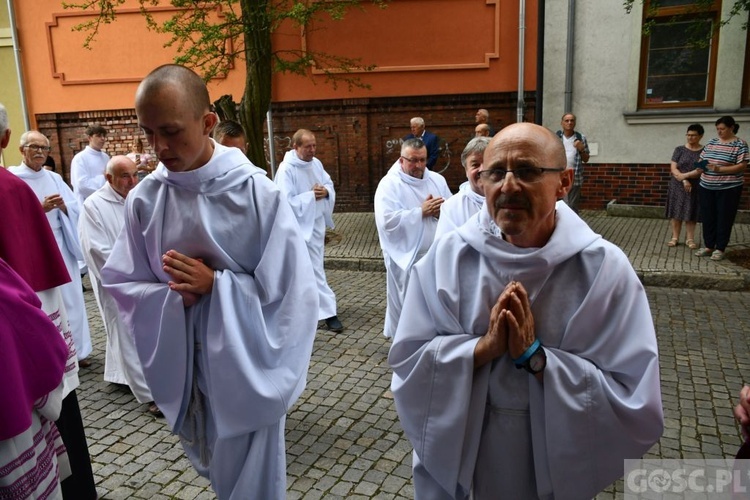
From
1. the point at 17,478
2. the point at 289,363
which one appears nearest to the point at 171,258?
the point at 289,363

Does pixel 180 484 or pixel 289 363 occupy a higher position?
pixel 289 363

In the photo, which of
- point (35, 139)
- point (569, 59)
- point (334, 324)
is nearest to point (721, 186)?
point (569, 59)

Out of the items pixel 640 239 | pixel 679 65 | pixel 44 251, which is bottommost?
pixel 640 239

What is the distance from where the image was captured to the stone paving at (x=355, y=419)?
12.0ft

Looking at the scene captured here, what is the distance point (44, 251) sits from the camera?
2865 millimetres

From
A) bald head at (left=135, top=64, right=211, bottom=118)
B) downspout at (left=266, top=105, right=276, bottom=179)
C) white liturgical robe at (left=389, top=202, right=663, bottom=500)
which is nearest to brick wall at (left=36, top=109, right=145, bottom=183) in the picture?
downspout at (left=266, top=105, right=276, bottom=179)

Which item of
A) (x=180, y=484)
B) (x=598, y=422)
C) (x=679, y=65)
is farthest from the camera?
(x=679, y=65)

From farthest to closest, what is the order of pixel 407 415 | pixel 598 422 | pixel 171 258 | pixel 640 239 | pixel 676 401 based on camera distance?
pixel 640 239 < pixel 676 401 < pixel 171 258 < pixel 407 415 < pixel 598 422

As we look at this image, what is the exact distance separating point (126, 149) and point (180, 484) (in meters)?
12.6

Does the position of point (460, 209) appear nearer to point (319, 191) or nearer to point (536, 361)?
point (536, 361)

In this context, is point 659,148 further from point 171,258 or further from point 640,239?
point 171,258

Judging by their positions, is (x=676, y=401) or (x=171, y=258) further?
(x=676, y=401)

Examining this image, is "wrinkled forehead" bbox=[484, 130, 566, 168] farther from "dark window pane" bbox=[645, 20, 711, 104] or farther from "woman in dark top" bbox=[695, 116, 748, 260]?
"dark window pane" bbox=[645, 20, 711, 104]

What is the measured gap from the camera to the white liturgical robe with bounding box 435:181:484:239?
4254mm
